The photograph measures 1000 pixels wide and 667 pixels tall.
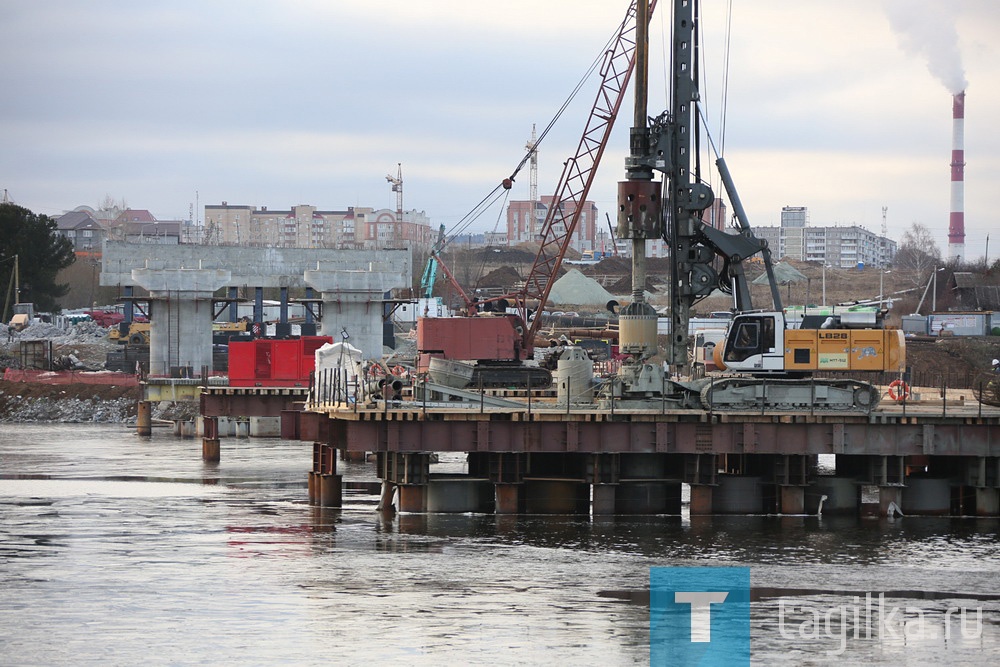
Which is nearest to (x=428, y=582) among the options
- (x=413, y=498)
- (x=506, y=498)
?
(x=413, y=498)

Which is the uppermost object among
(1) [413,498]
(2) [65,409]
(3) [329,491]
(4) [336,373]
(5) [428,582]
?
(4) [336,373]

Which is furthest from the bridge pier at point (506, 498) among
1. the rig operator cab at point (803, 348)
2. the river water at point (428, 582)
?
the rig operator cab at point (803, 348)

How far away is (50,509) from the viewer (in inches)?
2094

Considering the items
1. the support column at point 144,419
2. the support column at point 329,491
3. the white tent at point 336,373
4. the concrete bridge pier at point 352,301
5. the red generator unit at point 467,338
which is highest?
the concrete bridge pier at point 352,301

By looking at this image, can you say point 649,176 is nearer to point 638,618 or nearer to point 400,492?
point 400,492

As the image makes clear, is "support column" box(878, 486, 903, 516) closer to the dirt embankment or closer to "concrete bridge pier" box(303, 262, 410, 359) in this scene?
Result: "concrete bridge pier" box(303, 262, 410, 359)

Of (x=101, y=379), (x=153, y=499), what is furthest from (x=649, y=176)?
(x=101, y=379)

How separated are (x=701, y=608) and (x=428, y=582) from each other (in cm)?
754

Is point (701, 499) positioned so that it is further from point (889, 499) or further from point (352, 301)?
point (352, 301)

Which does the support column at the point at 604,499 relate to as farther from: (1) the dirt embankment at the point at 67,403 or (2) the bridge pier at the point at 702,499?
(1) the dirt embankment at the point at 67,403

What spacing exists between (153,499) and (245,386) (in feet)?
59.7

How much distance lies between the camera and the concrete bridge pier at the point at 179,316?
4277 inches

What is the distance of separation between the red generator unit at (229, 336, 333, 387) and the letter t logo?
38.7 metres

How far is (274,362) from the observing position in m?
73.9
